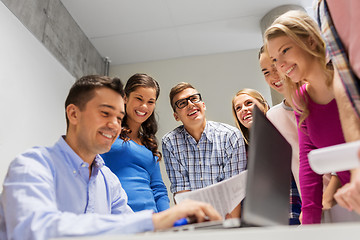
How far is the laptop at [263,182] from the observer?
0.60m

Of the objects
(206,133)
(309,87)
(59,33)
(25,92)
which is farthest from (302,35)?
(59,33)

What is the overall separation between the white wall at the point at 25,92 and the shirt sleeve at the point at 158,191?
934mm

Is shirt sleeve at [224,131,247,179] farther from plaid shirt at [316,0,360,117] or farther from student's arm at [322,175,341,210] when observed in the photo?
plaid shirt at [316,0,360,117]

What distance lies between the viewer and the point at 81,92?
1.22 m

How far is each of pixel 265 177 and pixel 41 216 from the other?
0.53 m

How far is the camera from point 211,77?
3.50 meters

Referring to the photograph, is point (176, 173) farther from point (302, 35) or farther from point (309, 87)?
point (302, 35)

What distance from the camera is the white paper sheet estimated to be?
2.81 feet

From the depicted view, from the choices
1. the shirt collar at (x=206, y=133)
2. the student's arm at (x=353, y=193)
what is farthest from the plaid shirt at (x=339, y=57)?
the shirt collar at (x=206, y=133)

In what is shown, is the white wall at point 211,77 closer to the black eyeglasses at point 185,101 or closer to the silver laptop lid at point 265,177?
the black eyeglasses at point 185,101

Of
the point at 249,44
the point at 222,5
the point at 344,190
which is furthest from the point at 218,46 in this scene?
the point at 344,190

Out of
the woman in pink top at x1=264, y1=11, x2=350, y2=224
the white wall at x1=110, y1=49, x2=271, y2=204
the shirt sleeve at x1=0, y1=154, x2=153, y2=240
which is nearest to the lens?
the shirt sleeve at x1=0, y1=154, x2=153, y2=240

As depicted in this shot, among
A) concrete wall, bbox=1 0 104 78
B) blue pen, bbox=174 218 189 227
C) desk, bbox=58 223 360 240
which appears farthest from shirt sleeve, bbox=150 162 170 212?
concrete wall, bbox=1 0 104 78

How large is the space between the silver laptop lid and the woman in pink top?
1.09 ft
